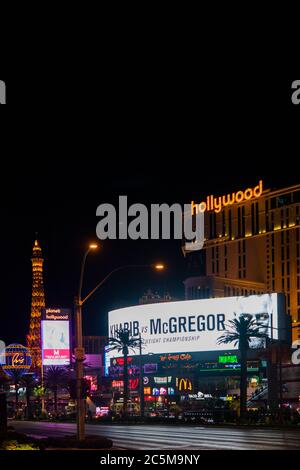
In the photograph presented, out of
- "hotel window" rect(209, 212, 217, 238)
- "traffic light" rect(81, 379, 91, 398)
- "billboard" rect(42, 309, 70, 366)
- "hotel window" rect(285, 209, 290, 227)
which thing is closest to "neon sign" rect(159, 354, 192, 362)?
"billboard" rect(42, 309, 70, 366)

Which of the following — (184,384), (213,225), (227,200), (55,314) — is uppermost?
(227,200)

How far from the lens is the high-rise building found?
555 feet

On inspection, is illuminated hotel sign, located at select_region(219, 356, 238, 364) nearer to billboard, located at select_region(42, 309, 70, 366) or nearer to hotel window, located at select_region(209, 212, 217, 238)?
billboard, located at select_region(42, 309, 70, 366)

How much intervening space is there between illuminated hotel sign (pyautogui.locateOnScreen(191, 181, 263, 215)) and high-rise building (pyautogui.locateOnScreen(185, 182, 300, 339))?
325 mm

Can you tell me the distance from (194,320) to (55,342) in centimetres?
2330

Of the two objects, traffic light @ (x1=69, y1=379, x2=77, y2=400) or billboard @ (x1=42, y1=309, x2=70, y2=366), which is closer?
traffic light @ (x1=69, y1=379, x2=77, y2=400)

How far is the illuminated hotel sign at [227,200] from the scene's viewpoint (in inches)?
6931

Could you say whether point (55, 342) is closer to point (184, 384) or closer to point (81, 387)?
point (184, 384)

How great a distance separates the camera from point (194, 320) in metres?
139

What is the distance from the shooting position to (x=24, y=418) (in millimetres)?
94812

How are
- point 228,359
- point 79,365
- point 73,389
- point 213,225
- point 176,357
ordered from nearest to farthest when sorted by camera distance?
point 73,389 < point 79,365 < point 228,359 < point 176,357 < point 213,225

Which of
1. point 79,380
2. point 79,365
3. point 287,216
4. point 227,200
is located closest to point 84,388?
point 79,380
